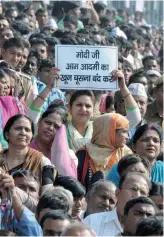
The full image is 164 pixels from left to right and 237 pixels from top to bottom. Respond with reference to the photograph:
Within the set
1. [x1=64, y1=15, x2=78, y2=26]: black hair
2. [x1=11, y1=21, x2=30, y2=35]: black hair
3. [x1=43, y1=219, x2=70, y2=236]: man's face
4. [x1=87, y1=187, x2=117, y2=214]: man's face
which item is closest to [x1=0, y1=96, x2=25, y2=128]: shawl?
[x1=87, y1=187, x2=117, y2=214]: man's face

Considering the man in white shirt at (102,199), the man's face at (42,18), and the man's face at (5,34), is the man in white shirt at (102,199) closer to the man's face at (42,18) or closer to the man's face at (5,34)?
the man's face at (5,34)

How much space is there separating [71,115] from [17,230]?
9.53ft

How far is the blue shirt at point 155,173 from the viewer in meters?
9.51

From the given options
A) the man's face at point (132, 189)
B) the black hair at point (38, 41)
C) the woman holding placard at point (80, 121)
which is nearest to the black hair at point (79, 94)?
the woman holding placard at point (80, 121)

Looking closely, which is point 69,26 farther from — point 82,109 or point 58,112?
point 58,112

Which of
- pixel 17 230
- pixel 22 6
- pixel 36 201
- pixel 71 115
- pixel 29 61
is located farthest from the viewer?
pixel 22 6

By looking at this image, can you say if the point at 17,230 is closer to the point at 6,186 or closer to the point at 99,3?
the point at 6,186

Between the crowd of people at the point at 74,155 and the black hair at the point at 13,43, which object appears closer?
the crowd of people at the point at 74,155

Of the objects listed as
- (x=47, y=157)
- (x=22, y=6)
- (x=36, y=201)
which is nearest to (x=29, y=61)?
(x=47, y=157)

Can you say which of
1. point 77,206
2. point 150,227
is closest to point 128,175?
point 77,206

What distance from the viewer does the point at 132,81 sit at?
13438 millimetres

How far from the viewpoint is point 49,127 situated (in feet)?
33.5

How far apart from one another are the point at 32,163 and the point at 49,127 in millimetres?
788

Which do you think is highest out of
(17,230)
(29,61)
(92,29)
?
(92,29)
